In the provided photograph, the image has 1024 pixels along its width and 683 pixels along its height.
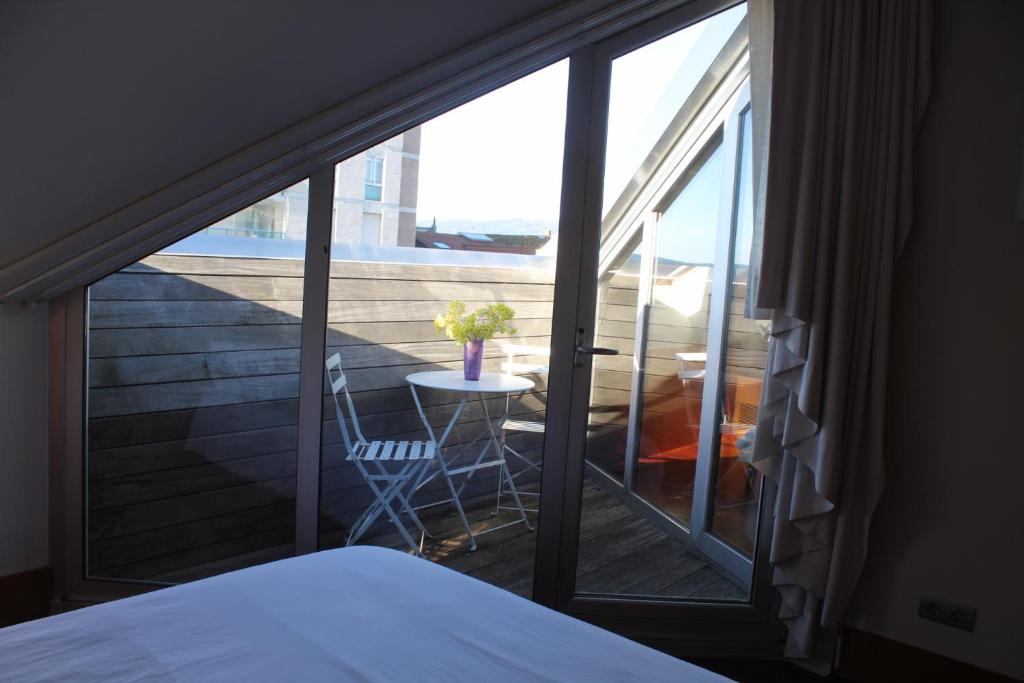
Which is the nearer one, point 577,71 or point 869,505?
point 869,505

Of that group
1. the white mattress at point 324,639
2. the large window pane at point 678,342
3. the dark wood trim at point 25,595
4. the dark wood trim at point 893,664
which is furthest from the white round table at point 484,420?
the white mattress at point 324,639

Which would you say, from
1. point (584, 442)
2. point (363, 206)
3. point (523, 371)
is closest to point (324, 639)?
point (584, 442)

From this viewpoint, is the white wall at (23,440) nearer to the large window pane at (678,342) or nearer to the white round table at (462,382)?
the white round table at (462,382)

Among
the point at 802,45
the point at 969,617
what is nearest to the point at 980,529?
the point at 969,617

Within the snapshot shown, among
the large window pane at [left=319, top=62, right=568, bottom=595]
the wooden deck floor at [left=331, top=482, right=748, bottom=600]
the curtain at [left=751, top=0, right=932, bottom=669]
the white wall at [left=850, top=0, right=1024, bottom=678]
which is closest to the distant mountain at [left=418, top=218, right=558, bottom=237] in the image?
the large window pane at [left=319, top=62, right=568, bottom=595]

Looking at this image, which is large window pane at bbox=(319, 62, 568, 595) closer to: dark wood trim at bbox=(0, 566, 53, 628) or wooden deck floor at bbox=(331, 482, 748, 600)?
wooden deck floor at bbox=(331, 482, 748, 600)

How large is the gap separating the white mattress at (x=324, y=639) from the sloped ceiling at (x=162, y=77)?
43.8 inches

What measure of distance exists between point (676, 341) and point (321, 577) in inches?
67.1

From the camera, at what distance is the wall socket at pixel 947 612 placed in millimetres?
2446

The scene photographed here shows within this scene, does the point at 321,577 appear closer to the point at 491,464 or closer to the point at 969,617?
the point at 491,464

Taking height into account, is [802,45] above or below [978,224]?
above

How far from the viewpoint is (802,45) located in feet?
7.86

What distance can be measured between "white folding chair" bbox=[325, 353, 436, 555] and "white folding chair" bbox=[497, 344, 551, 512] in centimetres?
31

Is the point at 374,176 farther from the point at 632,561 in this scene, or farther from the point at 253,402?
the point at 632,561
